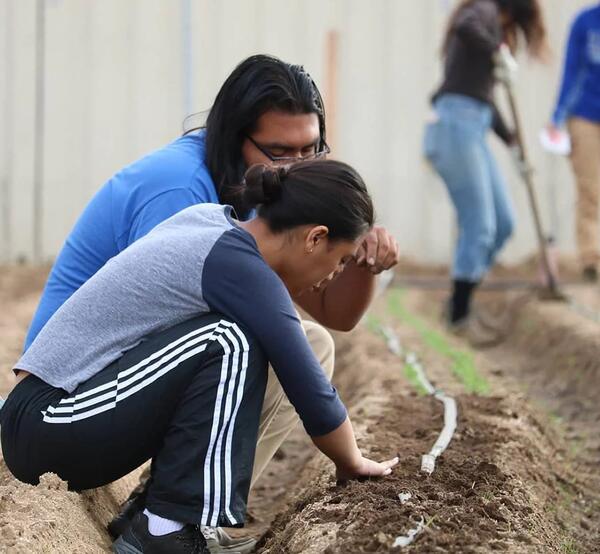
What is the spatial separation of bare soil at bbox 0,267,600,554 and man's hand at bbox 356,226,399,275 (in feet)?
1.79

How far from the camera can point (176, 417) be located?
249 centimetres

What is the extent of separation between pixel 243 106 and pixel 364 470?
974 millimetres

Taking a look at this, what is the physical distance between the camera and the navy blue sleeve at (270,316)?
2436mm

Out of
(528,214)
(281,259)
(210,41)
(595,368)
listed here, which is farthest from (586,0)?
(281,259)

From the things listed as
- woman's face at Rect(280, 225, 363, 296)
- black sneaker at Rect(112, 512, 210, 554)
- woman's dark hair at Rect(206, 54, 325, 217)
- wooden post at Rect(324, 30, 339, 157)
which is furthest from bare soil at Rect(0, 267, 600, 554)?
wooden post at Rect(324, 30, 339, 157)

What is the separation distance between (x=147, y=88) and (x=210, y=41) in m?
0.62

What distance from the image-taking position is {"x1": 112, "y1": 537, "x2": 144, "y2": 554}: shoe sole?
2.57 m

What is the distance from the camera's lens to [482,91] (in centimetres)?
618

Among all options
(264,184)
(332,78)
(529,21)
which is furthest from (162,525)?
(332,78)

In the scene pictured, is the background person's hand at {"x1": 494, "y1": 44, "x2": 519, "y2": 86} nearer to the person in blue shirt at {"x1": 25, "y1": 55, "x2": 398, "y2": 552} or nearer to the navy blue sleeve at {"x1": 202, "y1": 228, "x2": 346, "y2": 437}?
the person in blue shirt at {"x1": 25, "y1": 55, "x2": 398, "y2": 552}

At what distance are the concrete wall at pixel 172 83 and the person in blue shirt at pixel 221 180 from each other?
20.1 ft

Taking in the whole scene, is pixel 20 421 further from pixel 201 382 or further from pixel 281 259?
pixel 281 259

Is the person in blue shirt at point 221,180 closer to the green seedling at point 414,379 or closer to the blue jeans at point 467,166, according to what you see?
the green seedling at point 414,379

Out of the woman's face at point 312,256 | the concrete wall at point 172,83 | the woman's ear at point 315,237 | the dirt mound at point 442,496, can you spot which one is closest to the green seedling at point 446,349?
the dirt mound at point 442,496
